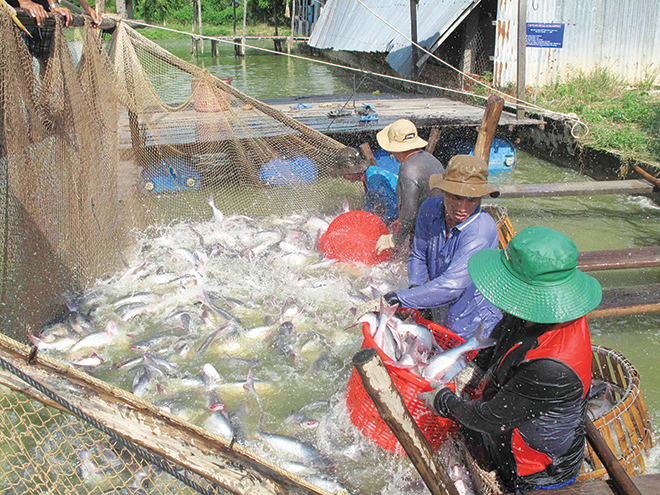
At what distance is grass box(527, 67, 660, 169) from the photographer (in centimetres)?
910

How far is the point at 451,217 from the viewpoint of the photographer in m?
3.59

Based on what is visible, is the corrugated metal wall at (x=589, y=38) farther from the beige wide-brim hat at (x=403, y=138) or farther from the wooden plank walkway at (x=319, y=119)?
the beige wide-brim hat at (x=403, y=138)

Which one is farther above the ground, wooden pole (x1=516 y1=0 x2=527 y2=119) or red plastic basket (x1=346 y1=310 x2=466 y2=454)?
wooden pole (x1=516 y1=0 x2=527 y2=119)

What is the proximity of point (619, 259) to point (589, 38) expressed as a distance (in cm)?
930

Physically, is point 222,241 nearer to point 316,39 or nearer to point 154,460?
point 154,460

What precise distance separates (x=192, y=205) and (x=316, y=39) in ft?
70.9

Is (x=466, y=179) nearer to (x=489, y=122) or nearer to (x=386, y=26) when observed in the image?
(x=489, y=122)

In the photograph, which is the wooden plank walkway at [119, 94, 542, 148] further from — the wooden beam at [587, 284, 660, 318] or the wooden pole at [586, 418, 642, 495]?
the wooden pole at [586, 418, 642, 495]

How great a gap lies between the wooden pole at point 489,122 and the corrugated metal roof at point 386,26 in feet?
22.9

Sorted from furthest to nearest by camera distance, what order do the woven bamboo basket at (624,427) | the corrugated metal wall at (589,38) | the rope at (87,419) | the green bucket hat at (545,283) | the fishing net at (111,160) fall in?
the corrugated metal wall at (589,38), the fishing net at (111,160), the woven bamboo basket at (624,427), the green bucket hat at (545,283), the rope at (87,419)

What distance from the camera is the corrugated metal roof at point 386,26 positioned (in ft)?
42.6

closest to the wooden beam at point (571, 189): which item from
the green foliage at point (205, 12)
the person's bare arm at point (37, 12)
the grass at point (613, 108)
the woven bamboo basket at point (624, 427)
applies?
the grass at point (613, 108)

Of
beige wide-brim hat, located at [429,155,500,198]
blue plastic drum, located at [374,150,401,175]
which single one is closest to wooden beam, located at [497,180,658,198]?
blue plastic drum, located at [374,150,401,175]

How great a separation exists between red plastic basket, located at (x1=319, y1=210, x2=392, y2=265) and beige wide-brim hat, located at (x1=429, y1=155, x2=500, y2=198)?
6.52ft
